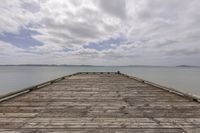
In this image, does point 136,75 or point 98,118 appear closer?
point 98,118

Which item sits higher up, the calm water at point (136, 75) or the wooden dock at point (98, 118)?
the wooden dock at point (98, 118)

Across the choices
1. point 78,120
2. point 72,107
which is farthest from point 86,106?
point 78,120

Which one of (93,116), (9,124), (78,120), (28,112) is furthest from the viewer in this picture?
(28,112)

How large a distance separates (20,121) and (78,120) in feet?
3.93

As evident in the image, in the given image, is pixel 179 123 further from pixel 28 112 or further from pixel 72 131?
pixel 28 112

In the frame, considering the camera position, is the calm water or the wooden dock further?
the calm water

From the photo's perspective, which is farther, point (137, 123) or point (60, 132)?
point (137, 123)

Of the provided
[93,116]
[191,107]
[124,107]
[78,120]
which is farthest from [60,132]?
[191,107]

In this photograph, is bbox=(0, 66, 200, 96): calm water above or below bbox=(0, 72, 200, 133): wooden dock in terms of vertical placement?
below

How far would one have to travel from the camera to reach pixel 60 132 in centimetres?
336

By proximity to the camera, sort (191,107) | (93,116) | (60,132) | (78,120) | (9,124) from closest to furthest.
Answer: (60,132)
(9,124)
(78,120)
(93,116)
(191,107)

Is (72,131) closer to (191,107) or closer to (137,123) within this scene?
(137,123)

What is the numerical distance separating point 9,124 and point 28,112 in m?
0.87

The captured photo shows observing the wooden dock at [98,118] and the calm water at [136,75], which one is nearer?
the wooden dock at [98,118]
